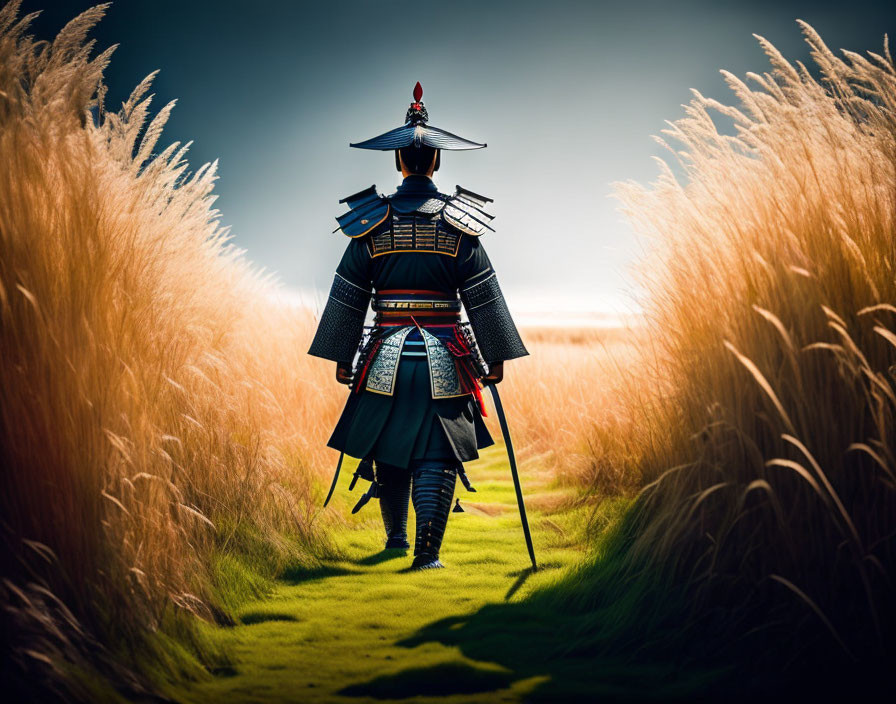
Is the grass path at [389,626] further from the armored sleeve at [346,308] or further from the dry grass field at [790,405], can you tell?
the armored sleeve at [346,308]

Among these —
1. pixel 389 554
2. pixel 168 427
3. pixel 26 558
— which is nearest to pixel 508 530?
pixel 389 554

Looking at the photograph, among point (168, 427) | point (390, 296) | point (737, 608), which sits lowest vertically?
point (737, 608)

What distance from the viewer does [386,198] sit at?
354 cm

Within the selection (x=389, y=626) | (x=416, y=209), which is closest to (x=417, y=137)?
(x=416, y=209)

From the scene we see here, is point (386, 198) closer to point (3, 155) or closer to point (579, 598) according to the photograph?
point (3, 155)

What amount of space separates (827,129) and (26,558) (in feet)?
8.88

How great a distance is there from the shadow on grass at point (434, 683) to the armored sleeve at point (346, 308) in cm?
169

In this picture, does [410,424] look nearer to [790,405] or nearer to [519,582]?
[519,582]

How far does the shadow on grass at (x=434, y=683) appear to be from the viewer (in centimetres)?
208

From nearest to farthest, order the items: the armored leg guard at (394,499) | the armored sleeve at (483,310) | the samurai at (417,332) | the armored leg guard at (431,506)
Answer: the armored leg guard at (431,506), the samurai at (417,332), the armored sleeve at (483,310), the armored leg guard at (394,499)

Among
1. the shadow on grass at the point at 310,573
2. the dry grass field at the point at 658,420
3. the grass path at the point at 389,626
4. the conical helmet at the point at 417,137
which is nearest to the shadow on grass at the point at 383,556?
the grass path at the point at 389,626

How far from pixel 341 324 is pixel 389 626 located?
147 centimetres

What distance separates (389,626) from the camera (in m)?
2.60

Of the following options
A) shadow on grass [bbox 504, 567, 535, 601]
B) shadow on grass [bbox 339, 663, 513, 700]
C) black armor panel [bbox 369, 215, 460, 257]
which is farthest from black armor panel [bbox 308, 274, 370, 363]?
shadow on grass [bbox 339, 663, 513, 700]
